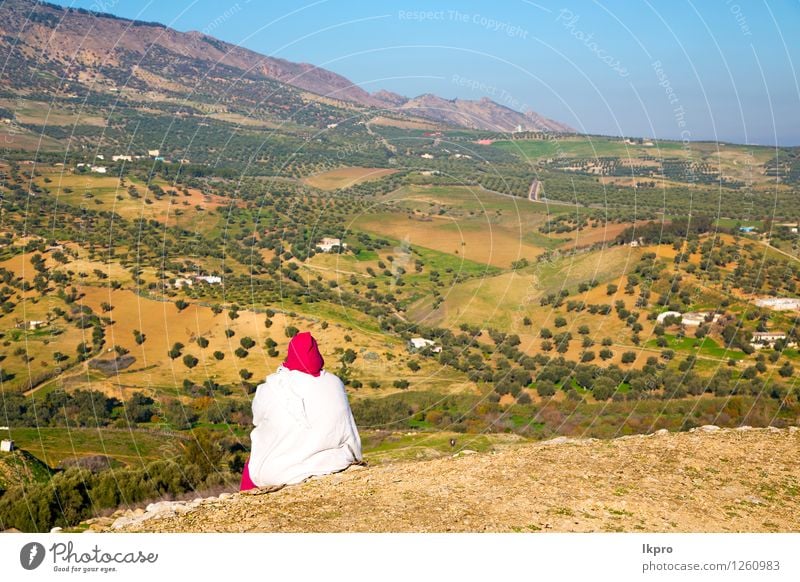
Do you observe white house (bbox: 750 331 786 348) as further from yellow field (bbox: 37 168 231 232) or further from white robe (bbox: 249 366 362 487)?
yellow field (bbox: 37 168 231 232)

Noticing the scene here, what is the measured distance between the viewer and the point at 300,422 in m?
13.3

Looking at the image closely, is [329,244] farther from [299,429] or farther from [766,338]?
[299,429]

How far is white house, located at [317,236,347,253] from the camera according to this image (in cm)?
6456

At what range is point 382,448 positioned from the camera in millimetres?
30516

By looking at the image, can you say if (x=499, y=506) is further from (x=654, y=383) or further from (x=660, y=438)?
(x=654, y=383)

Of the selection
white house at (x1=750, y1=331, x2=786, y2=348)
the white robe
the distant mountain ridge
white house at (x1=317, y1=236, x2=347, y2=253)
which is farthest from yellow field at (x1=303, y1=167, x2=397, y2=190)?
the white robe

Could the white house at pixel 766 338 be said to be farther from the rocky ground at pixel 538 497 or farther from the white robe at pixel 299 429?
the white robe at pixel 299 429

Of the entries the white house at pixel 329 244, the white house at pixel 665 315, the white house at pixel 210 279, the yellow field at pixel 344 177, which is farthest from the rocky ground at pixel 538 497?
the yellow field at pixel 344 177

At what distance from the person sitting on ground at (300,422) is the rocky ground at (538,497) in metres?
0.36

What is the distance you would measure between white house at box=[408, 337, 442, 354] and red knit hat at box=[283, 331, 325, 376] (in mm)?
32685

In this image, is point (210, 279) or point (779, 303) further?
point (210, 279)

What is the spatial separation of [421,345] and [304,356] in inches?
1346

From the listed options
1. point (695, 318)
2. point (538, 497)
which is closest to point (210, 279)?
point (695, 318)

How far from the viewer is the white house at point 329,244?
212 ft
